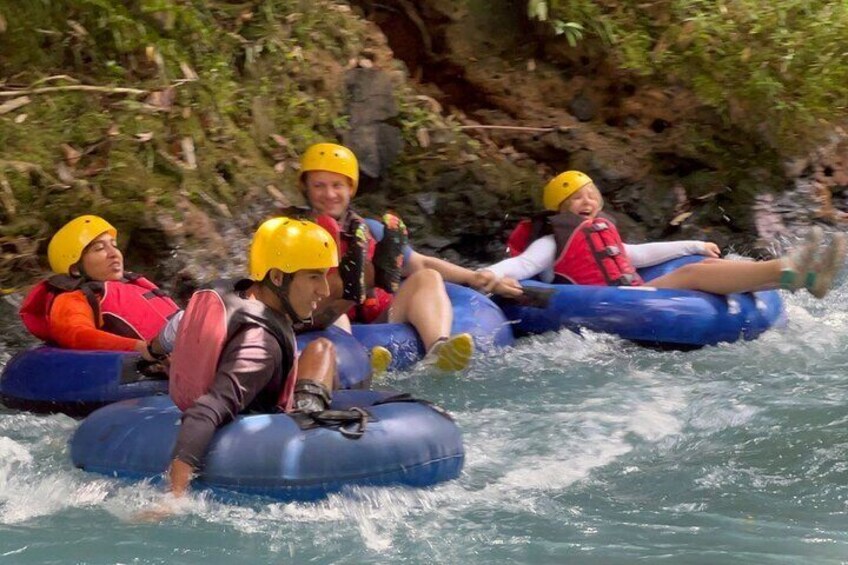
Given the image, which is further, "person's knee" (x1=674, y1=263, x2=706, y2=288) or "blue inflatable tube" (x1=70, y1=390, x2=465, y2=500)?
"person's knee" (x1=674, y1=263, x2=706, y2=288)

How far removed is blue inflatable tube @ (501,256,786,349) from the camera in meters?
7.16

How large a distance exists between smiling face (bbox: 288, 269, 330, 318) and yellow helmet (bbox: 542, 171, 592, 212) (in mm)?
3512

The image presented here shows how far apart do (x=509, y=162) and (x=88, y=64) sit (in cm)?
313

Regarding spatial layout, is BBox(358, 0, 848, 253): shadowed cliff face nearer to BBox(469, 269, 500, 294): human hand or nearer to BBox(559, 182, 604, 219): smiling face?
BBox(559, 182, 604, 219): smiling face

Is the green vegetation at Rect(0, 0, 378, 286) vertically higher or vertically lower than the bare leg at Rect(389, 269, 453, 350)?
higher

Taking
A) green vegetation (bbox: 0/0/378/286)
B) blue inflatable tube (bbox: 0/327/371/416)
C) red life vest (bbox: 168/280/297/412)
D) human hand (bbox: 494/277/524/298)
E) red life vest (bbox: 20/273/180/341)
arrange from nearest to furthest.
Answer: red life vest (bbox: 168/280/297/412) < blue inflatable tube (bbox: 0/327/371/416) < red life vest (bbox: 20/273/180/341) < human hand (bbox: 494/277/524/298) < green vegetation (bbox: 0/0/378/286)

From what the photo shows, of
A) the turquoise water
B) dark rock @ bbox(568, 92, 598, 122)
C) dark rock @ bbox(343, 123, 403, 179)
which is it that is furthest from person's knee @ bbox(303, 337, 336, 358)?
dark rock @ bbox(568, 92, 598, 122)

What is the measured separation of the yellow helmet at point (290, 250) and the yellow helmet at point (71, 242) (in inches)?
81.9

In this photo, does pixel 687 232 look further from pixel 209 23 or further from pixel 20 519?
pixel 20 519

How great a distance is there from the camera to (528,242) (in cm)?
801

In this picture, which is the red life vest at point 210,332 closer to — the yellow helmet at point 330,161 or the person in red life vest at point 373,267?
the person in red life vest at point 373,267

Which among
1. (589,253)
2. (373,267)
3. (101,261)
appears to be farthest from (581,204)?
(101,261)

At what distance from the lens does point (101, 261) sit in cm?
660

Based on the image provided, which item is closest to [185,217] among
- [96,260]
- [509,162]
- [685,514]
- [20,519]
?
[96,260]
